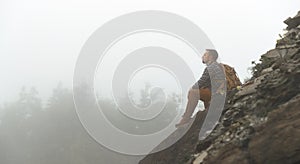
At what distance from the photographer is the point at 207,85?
28.9ft

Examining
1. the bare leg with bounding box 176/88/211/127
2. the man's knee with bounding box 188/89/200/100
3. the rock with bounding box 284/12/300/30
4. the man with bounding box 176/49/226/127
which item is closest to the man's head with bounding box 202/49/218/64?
the man with bounding box 176/49/226/127

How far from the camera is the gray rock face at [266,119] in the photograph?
5.18 metres

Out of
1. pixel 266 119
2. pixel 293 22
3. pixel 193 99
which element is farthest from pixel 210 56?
pixel 266 119

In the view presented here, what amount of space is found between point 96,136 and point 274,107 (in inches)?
226

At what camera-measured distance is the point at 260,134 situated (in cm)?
536

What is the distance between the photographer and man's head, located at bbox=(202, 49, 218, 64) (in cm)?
893

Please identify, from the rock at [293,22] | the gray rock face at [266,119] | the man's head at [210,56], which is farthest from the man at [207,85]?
the rock at [293,22]

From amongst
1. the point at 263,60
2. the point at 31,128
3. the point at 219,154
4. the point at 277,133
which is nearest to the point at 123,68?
the point at 263,60

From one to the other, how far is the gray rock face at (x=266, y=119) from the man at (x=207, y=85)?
1.35 meters

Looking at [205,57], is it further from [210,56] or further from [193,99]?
[193,99]

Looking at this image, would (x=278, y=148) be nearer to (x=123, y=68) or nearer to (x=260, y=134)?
(x=260, y=134)

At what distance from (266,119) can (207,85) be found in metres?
3.41

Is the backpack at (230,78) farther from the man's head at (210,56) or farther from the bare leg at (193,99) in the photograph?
the bare leg at (193,99)

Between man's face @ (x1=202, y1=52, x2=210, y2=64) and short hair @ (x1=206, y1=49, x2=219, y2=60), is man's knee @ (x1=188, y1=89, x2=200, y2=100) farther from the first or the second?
short hair @ (x1=206, y1=49, x2=219, y2=60)
